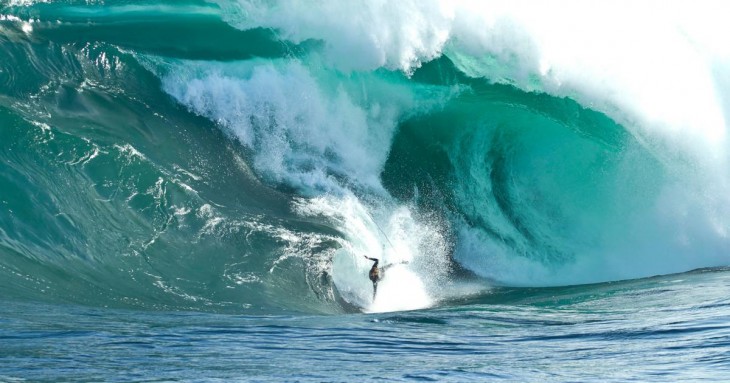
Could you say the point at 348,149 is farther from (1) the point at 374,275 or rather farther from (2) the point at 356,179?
(1) the point at 374,275

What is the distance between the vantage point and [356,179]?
49.6 feet

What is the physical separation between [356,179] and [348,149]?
68cm

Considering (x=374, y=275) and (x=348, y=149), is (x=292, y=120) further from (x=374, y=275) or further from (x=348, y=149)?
(x=374, y=275)

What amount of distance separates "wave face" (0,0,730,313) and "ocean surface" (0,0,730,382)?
1.7 inches

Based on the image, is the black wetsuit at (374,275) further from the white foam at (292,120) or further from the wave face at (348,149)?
the white foam at (292,120)

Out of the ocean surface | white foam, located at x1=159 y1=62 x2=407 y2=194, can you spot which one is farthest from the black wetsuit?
white foam, located at x1=159 y1=62 x2=407 y2=194

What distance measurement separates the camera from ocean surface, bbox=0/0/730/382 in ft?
33.8

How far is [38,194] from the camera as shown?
40.8ft

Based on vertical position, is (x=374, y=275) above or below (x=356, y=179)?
below

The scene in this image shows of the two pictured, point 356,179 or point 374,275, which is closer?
point 374,275

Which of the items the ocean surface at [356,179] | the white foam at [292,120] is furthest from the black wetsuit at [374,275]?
the white foam at [292,120]

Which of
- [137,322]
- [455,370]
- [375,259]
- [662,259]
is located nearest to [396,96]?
[375,259]

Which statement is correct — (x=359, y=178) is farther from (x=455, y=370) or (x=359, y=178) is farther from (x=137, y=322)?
(x=455, y=370)

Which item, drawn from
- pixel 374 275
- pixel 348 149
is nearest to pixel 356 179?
pixel 348 149
